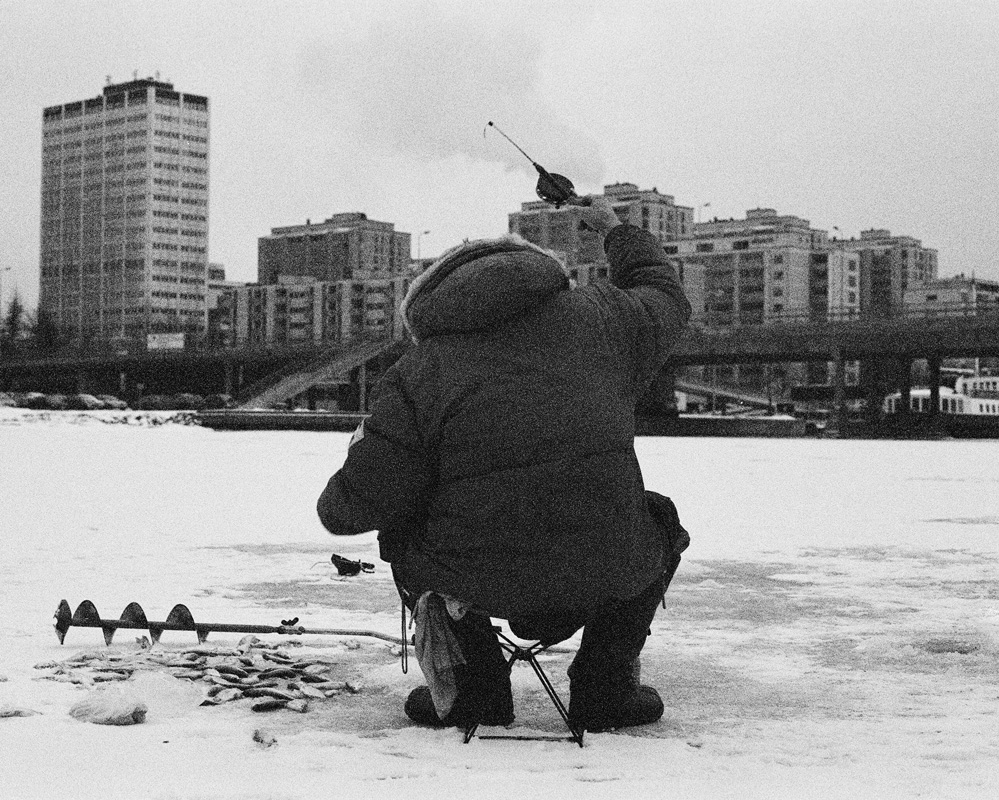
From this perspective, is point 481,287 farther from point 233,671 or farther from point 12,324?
point 12,324

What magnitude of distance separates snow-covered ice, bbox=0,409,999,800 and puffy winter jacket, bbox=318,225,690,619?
53cm

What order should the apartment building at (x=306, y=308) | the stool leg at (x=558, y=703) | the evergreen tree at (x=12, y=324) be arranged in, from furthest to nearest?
the apartment building at (x=306, y=308), the evergreen tree at (x=12, y=324), the stool leg at (x=558, y=703)

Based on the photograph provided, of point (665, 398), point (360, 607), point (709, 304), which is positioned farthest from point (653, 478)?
point (709, 304)

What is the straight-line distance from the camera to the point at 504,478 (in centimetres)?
398

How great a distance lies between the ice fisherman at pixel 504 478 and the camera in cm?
398

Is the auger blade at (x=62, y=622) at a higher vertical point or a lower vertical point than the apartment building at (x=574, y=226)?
lower

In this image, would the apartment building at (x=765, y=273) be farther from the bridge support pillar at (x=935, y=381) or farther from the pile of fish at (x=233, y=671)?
the pile of fish at (x=233, y=671)

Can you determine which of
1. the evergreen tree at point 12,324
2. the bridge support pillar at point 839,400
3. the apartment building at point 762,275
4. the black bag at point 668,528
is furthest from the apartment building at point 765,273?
the black bag at point 668,528

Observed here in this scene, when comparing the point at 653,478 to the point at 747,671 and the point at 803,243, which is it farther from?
the point at 803,243

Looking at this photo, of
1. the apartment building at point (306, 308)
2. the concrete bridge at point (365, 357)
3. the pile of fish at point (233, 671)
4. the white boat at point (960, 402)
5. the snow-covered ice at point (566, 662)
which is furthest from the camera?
the apartment building at point (306, 308)

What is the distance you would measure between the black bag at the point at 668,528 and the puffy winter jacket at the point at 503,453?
0.16m

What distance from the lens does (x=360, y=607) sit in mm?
7102

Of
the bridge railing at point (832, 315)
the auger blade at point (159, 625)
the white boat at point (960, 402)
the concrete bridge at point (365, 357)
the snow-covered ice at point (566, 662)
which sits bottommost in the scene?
the snow-covered ice at point (566, 662)

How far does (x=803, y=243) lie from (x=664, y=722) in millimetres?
170690
